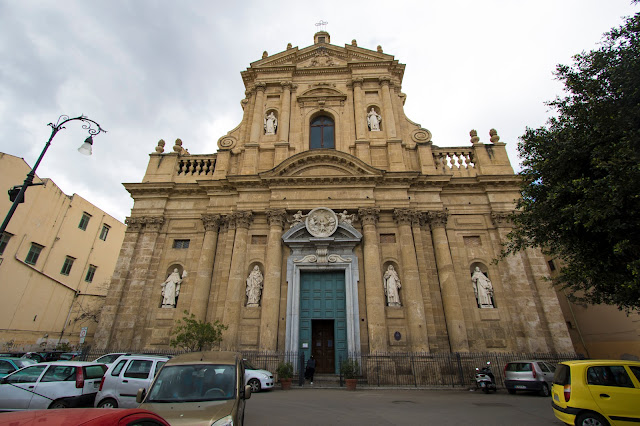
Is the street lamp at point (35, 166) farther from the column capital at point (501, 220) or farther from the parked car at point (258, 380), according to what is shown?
the column capital at point (501, 220)

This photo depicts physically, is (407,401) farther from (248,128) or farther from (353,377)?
(248,128)

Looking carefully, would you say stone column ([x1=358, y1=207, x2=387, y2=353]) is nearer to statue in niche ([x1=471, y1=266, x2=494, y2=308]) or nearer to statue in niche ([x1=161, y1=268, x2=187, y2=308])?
statue in niche ([x1=471, y1=266, x2=494, y2=308])

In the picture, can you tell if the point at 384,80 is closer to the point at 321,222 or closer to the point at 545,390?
the point at 321,222

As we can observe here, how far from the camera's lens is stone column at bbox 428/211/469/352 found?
14.3 metres

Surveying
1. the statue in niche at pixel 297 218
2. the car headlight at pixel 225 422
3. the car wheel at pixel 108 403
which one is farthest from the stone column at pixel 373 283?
the car headlight at pixel 225 422

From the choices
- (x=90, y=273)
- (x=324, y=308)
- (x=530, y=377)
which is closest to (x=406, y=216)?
(x=324, y=308)

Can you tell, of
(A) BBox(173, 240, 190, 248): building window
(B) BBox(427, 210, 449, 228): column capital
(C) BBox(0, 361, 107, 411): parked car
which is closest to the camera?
(C) BBox(0, 361, 107, 411): parked car

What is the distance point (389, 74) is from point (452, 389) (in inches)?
758

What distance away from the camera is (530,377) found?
11.0 m

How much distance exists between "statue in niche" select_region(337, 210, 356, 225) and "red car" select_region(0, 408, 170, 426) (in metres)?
14.5

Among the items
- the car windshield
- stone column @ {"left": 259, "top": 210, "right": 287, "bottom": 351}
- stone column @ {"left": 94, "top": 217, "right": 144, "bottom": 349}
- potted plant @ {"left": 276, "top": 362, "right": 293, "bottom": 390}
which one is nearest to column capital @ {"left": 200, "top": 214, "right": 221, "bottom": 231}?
stone column @ {"left": 259, "top": 210, "right": 287, "bottom": 351}

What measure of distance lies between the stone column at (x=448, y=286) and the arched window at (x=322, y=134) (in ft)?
26.6

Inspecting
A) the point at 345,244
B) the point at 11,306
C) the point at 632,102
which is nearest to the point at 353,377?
the point at 345,244

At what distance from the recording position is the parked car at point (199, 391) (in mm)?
4180
